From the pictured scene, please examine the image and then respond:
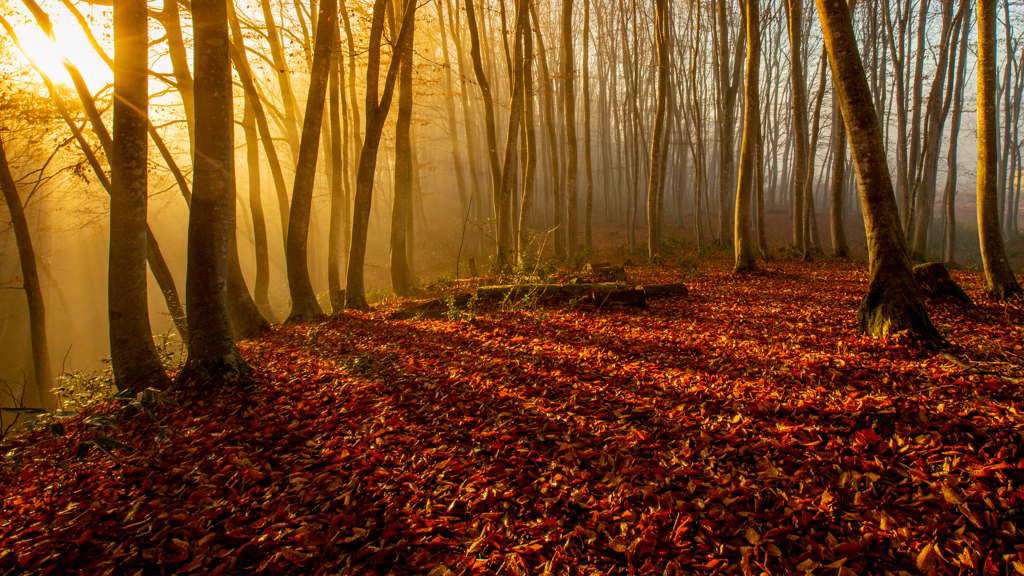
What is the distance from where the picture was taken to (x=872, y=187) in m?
4.27

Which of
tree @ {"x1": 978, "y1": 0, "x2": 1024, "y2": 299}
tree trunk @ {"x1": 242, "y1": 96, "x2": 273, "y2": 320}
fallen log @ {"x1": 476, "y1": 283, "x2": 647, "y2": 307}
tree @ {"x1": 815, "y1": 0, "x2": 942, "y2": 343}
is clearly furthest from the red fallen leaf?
tree trunk @ {"x1": 242, "y1": 96, "x2": 273, "y2": 320}

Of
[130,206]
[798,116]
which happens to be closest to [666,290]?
[130,206]

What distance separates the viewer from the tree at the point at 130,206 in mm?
3973

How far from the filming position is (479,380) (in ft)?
13.3

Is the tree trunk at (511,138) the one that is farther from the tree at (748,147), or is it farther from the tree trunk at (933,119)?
the tree trunk at (933,119)

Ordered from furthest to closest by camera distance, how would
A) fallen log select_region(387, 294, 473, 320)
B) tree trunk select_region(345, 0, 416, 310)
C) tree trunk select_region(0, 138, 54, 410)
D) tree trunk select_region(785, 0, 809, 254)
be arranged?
tree trunk select_region(785, 0, 809, 254)
tree trunk select_region(0, 138, 54, 410)
tree trunk select_region(345, 0, 416, 310)
fallen log select_region(387, 294, 473, 320)

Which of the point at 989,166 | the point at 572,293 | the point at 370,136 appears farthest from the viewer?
the point at 370,136

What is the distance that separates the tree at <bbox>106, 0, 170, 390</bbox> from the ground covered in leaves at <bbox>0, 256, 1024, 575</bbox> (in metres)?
0.79

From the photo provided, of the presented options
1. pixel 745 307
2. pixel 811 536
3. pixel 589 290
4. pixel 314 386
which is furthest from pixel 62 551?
pixel 745 307

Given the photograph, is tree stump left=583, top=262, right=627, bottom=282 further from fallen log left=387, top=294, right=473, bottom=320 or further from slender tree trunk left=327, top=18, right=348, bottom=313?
slender tree trunk left=327, top=18, right=348, bottom=313

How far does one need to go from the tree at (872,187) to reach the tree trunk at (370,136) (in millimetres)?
6751

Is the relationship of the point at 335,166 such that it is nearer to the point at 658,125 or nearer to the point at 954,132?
the point at 658,125

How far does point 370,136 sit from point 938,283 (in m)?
9.04

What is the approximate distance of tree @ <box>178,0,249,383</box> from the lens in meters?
3.99
